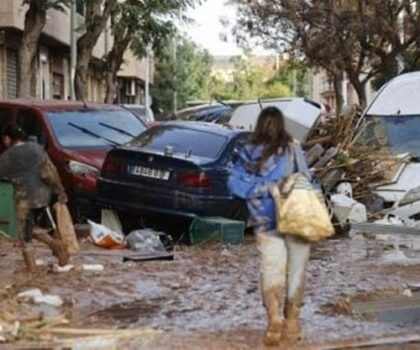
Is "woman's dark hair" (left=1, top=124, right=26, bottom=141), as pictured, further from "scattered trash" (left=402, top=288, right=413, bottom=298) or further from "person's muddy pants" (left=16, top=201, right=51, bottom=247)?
"scattered trash" (left=402, top=288, right=413, bottom=298)

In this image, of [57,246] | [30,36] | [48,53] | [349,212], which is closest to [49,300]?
[57,246]

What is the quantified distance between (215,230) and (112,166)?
66.8 inches

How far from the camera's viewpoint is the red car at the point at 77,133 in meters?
13.6

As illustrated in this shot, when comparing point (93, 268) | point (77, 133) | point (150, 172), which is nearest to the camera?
point (93, 268)

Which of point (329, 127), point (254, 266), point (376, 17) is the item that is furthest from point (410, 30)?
point (254, 266)

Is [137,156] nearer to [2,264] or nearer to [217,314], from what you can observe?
[2,264]

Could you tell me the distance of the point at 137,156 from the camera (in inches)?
497

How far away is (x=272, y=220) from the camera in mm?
6902

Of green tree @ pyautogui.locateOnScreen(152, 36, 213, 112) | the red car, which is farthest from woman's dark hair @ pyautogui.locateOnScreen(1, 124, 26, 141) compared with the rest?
green tree @ pyautogui.locateOnScreen(152, 36, 213, 112)

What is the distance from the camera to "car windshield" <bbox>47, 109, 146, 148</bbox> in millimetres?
14312

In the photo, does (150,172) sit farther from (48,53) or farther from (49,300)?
(48,53)

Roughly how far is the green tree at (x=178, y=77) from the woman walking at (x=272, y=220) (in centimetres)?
5940

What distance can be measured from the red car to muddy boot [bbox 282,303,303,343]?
6.68 meters

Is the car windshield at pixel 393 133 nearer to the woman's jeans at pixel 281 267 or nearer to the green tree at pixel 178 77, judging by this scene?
the woman's jeans at pixel 281 267
